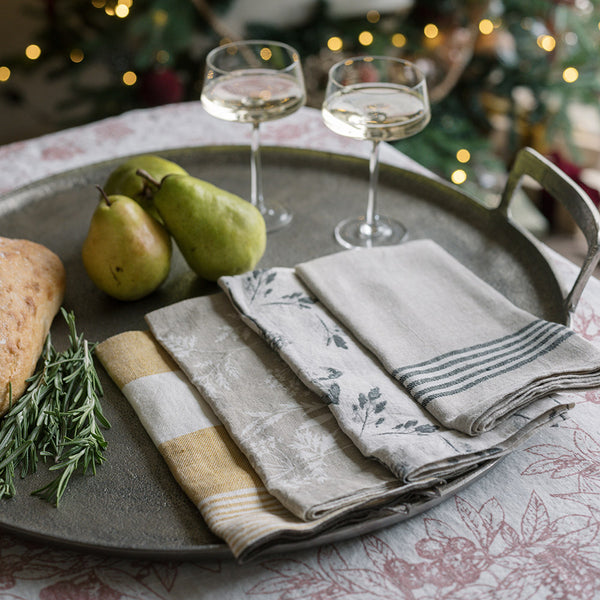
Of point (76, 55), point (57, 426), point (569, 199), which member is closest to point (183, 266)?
point (57, 426)

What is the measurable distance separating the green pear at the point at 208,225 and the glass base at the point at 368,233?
0.16m

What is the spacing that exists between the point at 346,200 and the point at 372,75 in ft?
0.64

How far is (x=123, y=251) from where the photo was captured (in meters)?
0.89

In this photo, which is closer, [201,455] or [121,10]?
[201,455]

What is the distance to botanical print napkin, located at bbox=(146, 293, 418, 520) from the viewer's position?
2.02ft

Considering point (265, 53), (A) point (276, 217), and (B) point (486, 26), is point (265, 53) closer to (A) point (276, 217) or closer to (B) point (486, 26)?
(A) point (276, 217)

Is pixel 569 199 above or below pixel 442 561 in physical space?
above

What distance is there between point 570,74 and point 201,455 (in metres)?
1.95

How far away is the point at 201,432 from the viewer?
70 centimetres

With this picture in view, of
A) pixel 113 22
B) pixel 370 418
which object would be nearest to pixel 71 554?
pixel 370 418

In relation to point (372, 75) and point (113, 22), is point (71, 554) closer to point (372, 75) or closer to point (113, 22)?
point (372, 75)

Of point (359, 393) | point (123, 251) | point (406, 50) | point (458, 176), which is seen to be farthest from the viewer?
point (406, 50)

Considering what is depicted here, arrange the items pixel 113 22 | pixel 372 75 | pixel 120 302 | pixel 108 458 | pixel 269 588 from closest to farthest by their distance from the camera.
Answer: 1. pixel 269 588
2. pixel 108 458
3. pixel 120 302
4. pixel 372 75
5. pixel 113 22

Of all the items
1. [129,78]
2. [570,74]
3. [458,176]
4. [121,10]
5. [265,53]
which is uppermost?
[265,53]
